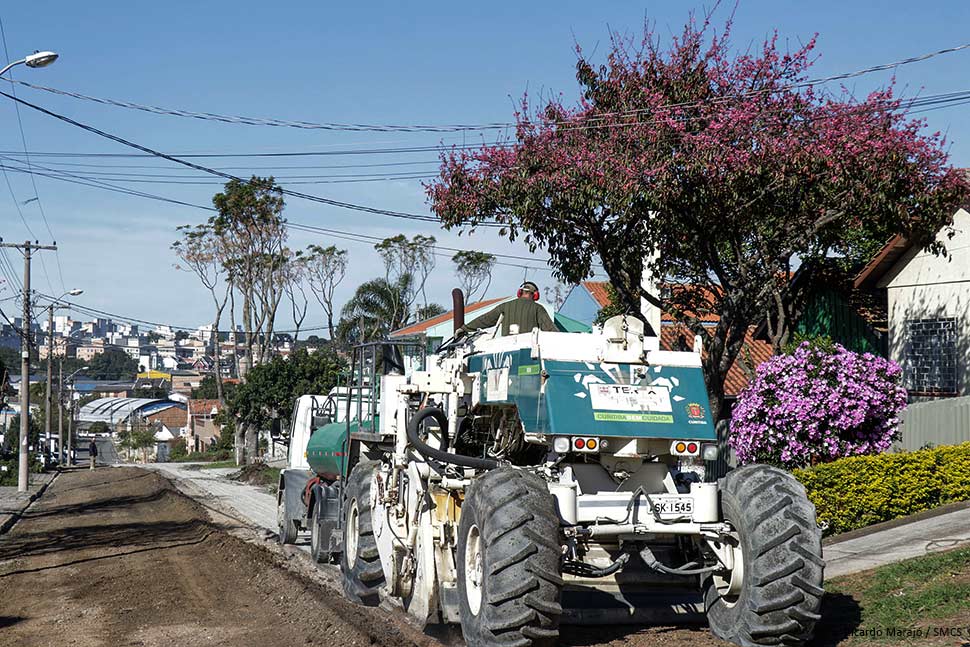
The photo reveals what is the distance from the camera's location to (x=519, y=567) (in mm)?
7820

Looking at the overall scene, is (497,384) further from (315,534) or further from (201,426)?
(201,426)

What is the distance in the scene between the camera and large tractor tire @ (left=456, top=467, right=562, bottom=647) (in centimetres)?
781

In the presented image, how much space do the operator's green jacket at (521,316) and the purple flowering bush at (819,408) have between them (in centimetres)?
644

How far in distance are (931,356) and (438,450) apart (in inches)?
559

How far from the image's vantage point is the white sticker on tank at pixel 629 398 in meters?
8.84

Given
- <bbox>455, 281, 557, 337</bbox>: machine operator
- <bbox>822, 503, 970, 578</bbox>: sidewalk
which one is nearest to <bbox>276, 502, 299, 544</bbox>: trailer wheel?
<bbox>455, 281, 557, 337</bbox>: machine operator

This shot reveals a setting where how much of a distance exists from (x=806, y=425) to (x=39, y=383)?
5003 inches

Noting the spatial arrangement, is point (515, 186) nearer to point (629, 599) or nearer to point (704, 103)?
point (704, 103)

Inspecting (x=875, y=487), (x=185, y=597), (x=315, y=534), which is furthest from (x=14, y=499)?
(x=875, y=487)

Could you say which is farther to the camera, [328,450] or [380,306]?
[380,306]

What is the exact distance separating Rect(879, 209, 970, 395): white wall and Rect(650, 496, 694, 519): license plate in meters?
13.5

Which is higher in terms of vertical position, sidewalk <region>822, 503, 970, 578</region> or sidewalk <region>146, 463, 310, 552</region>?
sidewalk <region>822, 503, 970, 578</region>

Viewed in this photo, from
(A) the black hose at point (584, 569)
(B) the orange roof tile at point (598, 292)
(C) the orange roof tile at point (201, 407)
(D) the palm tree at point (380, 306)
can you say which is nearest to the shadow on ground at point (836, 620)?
(A) the black hose at point (584, 569)

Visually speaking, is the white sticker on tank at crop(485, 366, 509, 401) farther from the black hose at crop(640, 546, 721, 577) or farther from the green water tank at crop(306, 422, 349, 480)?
the green water tank at crop(306, 422, 349, 480)
